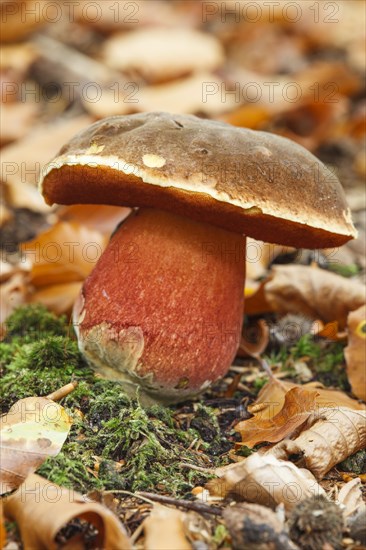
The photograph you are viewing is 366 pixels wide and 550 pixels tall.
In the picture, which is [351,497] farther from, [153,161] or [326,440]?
[153,161]

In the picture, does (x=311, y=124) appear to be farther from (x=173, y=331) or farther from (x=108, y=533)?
(x=108, y=533)

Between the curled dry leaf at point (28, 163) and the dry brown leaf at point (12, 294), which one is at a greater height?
the curled dry leaf at point (28, 163)

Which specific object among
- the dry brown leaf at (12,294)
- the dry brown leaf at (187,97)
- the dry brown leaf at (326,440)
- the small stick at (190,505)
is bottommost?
the dry brown leaf at (12,294)

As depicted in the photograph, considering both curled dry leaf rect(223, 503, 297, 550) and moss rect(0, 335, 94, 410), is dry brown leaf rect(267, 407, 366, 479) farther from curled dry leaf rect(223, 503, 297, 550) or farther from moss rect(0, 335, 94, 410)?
moss rect(0, 335, 94, 410)

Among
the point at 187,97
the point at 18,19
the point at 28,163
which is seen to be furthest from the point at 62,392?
the point at 18,19

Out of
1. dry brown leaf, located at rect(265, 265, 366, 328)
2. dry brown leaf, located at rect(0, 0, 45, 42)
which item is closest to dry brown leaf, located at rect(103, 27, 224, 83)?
dry brown leaf, located at rect(0, 0, 45, 42)

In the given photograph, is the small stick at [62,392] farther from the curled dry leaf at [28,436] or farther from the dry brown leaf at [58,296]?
the dry brown leaf at [58,296]

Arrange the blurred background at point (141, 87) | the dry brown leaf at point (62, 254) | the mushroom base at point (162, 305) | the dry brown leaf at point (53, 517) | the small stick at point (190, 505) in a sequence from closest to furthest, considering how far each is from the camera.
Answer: the dry brown leaf at point (53, 517)
the small stick at point (190, 505)
the mushroom base at point (162, 305)
the dry brown leaf at point (62, 254)
the blurred background at point (141, 87)

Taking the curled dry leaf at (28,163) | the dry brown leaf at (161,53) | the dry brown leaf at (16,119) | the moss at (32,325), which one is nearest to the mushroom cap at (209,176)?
the moss at (32,325)
